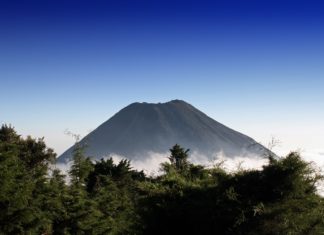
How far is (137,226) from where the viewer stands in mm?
19438

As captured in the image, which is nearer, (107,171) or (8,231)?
(8,231)

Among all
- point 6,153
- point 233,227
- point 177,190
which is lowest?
point 233,227

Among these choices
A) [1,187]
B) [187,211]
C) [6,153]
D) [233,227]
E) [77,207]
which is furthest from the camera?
[77,207]

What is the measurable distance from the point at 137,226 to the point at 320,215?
856 cm

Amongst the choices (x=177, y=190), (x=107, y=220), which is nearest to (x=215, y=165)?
(x=177, y=190)

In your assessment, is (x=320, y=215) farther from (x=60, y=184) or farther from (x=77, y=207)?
(x=60, y=184)

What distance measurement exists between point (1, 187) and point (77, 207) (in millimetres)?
10206

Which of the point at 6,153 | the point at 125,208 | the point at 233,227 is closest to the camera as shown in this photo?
the point at 233,227

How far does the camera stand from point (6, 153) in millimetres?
25500

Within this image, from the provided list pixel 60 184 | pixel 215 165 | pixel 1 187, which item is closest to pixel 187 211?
pixel 215 165

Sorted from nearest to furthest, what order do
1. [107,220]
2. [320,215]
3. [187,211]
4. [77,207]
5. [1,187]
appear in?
[320,215] < [187,211] < [1,187] < [77,207] < [107,220]

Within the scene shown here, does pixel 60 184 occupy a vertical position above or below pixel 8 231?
above

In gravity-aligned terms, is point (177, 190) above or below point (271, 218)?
above

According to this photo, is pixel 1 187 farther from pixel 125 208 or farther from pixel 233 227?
pixel 125 208
